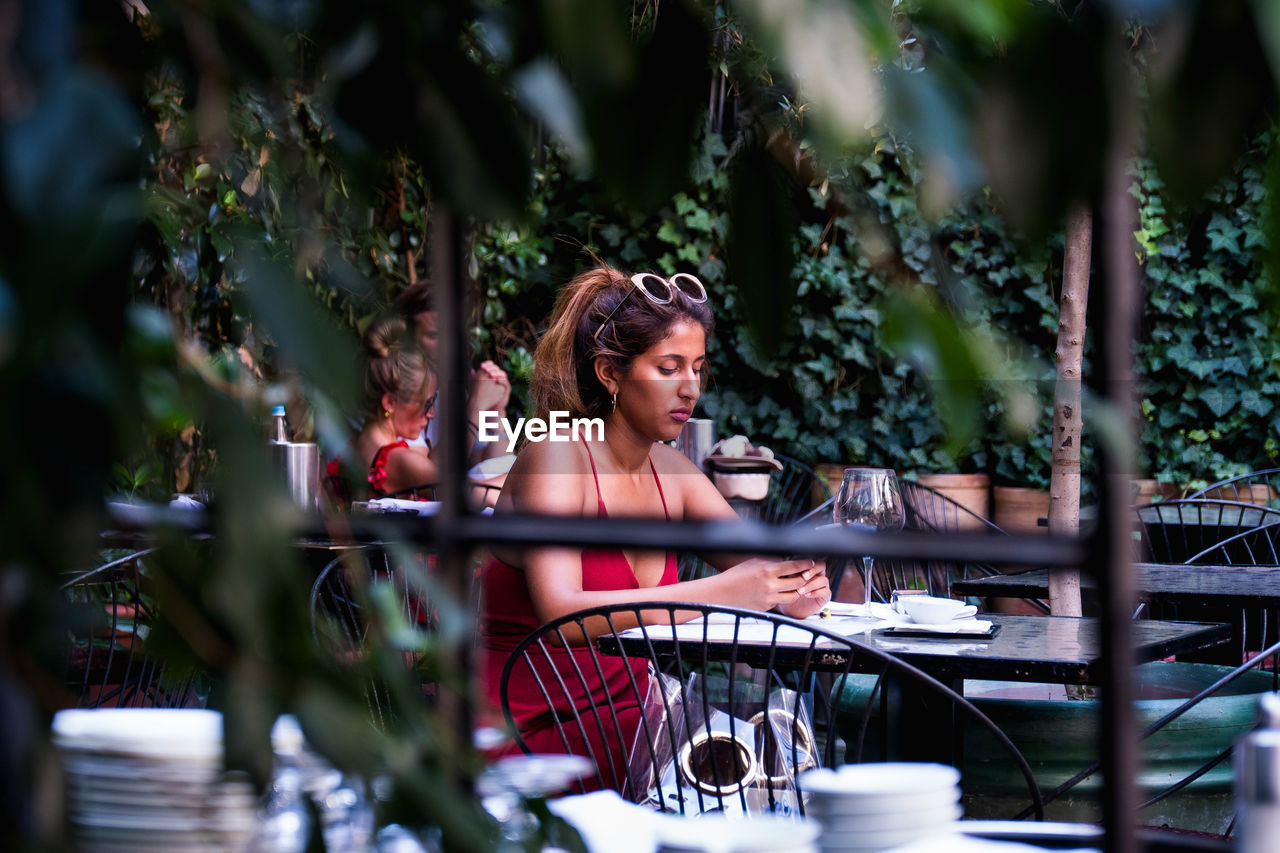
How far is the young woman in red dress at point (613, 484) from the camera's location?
218 cm

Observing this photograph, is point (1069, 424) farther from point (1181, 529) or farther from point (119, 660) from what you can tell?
point (119, 660)

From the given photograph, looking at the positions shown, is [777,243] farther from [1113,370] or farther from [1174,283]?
[1174,283]

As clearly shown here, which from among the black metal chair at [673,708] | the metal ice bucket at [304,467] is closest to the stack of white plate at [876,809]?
the black metal chair at [673,708]

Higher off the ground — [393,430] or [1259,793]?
[393,430]

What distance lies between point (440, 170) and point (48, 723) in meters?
0.25

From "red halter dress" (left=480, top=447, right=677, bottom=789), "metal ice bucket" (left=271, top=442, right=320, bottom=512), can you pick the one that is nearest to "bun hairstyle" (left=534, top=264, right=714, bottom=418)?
"red halter dress" (left=480, top=447, right=677, bottom=789)

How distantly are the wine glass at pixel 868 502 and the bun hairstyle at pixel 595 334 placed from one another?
1.59 feet

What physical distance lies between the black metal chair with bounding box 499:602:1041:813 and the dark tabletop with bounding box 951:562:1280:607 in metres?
0.70

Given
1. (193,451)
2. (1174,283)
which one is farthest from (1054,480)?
(1174,283)

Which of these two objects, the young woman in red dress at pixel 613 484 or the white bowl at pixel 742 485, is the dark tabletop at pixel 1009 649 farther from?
the white bowl at pixel 742 485

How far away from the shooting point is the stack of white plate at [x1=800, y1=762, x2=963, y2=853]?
0.68 metres

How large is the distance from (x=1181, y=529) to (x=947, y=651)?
2.45 meters

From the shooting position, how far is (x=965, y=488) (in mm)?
5582

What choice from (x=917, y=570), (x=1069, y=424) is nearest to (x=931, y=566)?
(x=917, y=570)
